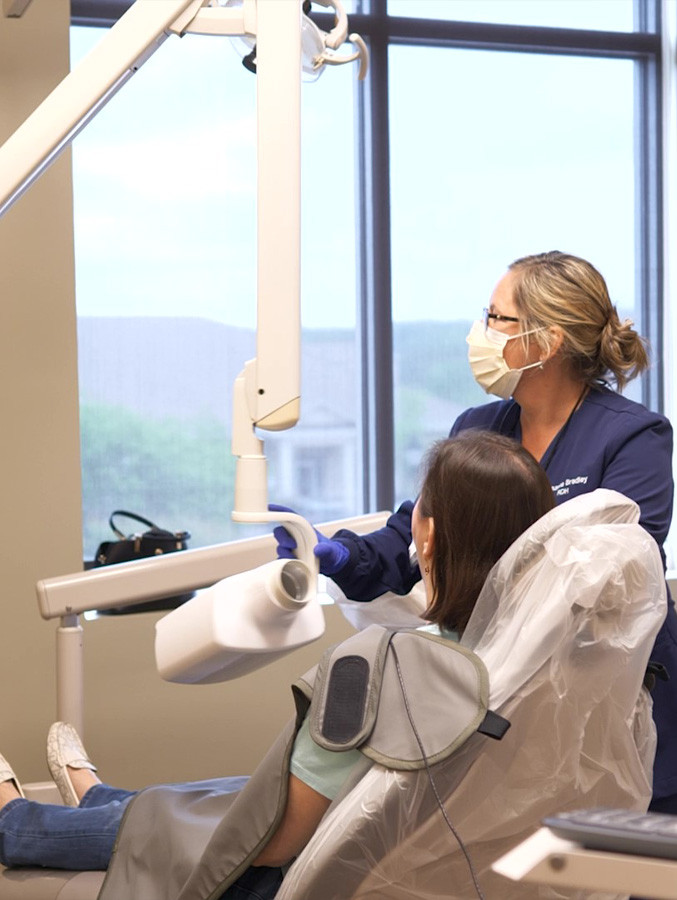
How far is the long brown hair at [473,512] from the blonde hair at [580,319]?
0.58 meters

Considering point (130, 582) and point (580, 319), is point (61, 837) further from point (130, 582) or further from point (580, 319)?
point (580, 319)

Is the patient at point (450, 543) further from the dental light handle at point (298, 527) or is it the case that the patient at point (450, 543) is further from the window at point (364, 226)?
the window at point (364, 226)

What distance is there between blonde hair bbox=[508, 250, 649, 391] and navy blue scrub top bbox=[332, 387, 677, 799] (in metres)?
0.06

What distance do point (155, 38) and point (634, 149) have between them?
2808 mm

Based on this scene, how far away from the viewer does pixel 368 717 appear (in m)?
1.31

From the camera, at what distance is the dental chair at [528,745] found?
4.28 feet

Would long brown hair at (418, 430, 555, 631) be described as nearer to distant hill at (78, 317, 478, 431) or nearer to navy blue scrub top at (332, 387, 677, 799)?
navy blue scrub top at (332, 387, 677, 799)

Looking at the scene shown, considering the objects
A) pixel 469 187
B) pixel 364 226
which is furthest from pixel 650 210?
pixel 364 226

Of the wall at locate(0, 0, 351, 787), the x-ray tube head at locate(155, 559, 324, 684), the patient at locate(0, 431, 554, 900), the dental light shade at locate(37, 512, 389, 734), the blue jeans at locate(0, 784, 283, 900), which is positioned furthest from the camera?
the wall at locate(0, 0, 351, 787)

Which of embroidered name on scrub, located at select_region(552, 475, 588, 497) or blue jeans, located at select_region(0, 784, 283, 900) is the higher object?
embroidered name on scrub, located at select_region(552, 475, 588, 497)

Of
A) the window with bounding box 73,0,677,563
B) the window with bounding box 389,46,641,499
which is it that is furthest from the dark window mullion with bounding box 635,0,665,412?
the window with bounding box 389,46,641,499

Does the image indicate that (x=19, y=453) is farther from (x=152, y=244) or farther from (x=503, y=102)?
(x=503, y=102)

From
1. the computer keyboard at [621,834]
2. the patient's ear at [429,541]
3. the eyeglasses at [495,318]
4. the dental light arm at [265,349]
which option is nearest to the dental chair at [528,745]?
the patient's ear at [429,541]

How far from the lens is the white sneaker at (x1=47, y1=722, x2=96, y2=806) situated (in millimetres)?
2072
